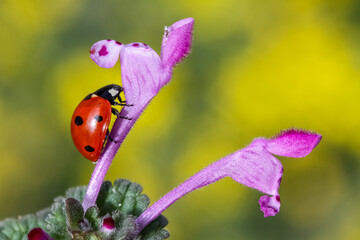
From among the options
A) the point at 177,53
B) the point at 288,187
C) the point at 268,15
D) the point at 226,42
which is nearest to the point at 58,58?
the point at 226,42

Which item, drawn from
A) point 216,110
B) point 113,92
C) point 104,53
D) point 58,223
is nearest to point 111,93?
point 113,92

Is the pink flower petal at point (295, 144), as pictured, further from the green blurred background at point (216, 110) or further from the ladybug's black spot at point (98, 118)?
the green blurred background at point (216, 110)

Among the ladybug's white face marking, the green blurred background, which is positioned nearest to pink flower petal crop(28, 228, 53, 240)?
the ladybug's white face marking

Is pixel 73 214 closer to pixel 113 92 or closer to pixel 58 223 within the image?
pixel 58 223

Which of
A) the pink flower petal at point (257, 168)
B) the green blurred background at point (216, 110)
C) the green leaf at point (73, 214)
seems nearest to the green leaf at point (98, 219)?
the green leaf at point (73, 214)

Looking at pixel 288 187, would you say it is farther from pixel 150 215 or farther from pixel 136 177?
pixel 150 215

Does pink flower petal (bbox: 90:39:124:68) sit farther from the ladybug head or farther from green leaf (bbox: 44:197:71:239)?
green leaf (bbox: 44:197:71:239)

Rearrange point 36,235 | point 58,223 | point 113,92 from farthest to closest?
point 113,92 < point 58,223 < point 36,235
